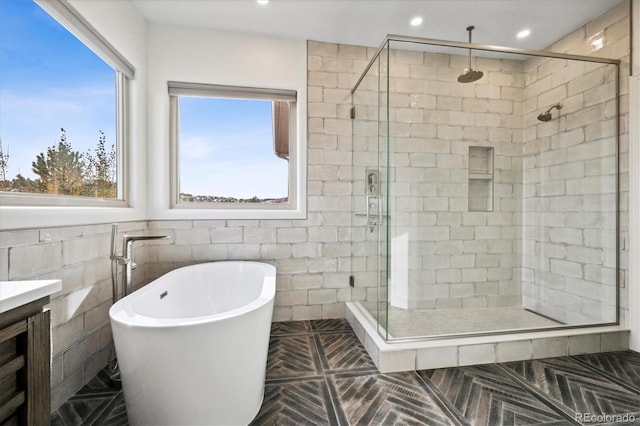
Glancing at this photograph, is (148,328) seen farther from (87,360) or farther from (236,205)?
(236,205)

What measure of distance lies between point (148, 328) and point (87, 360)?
3.43ft

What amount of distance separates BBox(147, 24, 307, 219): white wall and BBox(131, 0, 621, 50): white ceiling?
3.6 inches

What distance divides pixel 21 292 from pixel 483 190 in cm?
305

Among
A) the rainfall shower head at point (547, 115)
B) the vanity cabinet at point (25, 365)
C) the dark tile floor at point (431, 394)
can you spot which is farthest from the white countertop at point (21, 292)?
the rainfall shower head at point (547, 115)

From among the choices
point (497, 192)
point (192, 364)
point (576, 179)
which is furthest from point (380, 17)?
point (192, 364)

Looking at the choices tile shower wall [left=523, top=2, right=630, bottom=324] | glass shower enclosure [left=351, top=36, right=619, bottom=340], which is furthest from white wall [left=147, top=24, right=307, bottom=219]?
tile shower wall [left=523, top=2, right=630, bottom=324]

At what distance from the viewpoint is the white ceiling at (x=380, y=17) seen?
2.15 meters

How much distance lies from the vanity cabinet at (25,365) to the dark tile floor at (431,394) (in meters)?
0.87

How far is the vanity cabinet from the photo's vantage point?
25.9 inches

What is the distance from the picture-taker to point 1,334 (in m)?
0.64

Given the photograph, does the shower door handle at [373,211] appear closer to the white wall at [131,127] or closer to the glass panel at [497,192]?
the glass panel at [497,192]

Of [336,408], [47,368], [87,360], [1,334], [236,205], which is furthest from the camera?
[236,205]

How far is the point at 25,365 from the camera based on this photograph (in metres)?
0.71

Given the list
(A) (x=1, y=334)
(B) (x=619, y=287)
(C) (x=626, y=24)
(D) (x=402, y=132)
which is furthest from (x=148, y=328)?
(C) (x=626, y=24)
